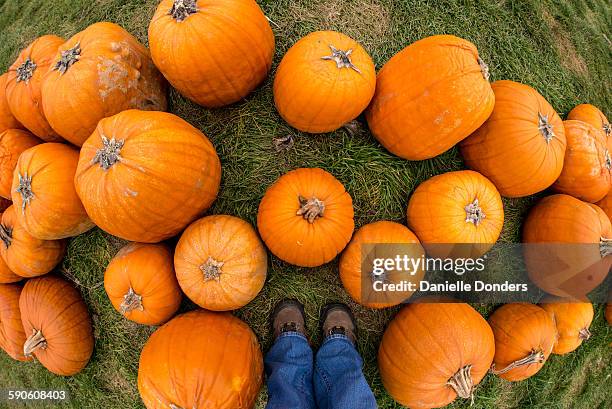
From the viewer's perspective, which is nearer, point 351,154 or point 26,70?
point 26,70

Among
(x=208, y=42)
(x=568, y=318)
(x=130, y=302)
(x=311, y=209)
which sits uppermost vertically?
(x=208, y=42)

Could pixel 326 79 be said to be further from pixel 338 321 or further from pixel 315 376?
pixel 315 376

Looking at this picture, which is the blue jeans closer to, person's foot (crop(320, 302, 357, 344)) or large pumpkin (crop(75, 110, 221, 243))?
person's foot (crop(320, 302, 357, 344))

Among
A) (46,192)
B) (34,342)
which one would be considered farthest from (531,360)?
(34,342)

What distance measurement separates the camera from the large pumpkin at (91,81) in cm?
273

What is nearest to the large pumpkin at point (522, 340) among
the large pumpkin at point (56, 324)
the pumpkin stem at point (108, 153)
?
the pumpkin stem at point (108, 153)

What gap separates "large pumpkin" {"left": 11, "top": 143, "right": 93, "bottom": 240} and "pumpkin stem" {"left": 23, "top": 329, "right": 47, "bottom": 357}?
87 cm

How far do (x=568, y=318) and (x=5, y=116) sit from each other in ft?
17.0

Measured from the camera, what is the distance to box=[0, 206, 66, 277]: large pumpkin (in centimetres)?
318

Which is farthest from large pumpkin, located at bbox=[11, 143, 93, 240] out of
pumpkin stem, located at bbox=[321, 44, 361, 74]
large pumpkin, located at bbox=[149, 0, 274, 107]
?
pumpkin stem, located at bbox=[321, 44, 361, 74]

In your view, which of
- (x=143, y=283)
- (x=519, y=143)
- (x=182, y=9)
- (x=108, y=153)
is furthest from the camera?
(x=519, y=143)

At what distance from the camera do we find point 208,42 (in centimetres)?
264

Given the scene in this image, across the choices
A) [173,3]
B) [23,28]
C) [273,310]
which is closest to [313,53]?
[173,3]

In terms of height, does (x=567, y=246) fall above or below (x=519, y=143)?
below
